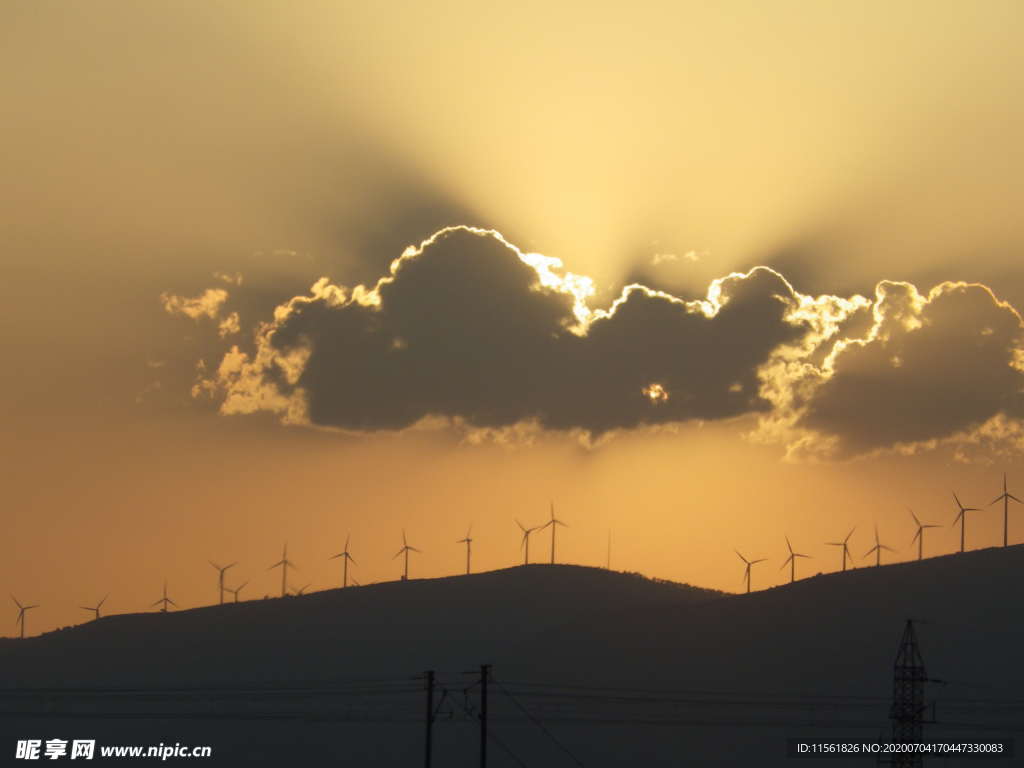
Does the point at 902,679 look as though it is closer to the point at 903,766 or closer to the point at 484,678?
the point at 903,766

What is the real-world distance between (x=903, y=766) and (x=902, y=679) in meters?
9.74

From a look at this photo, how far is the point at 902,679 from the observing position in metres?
150

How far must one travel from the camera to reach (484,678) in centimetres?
13600

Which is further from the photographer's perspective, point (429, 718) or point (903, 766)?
point (903, 766)

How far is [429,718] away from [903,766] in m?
42.0

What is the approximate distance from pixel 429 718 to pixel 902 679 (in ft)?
128

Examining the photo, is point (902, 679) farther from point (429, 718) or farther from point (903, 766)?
point (429, 718)

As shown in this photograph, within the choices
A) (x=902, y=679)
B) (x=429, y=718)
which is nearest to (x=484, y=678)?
(x=429, y=718)

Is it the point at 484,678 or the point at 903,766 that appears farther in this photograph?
the point at 903,766

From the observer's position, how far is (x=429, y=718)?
142250 millimetres

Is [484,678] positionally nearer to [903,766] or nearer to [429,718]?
[429,718]

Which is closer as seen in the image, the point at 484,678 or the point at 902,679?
the point at 484,678

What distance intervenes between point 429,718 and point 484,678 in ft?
28.5

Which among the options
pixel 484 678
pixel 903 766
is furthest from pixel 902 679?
pixel 484 678
